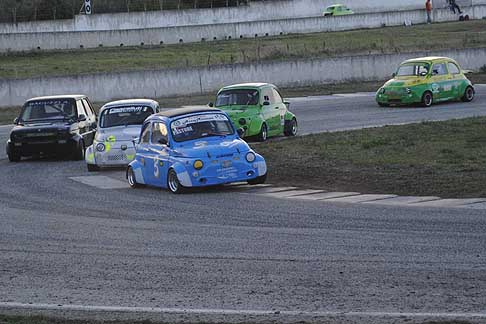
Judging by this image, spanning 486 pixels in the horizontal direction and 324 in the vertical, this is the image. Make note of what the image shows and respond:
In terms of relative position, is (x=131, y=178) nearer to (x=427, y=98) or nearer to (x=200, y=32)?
(x=427, y=98)

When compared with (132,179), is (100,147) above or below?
above

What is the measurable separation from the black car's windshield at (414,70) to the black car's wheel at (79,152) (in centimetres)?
1187

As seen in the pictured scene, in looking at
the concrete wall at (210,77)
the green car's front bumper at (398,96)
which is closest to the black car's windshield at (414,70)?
the green car's front bumper at (398,96)

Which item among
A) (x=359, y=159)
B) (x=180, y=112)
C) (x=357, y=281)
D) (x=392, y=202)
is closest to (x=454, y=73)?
(x=359, y=159)

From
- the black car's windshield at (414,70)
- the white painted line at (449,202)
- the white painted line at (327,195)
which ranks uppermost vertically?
the black car's windshield at (414,70)

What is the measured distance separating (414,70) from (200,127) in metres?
15.3

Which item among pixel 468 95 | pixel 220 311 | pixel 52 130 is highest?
pixel 52 130

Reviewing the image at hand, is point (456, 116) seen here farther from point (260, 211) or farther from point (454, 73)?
point (260, 211)

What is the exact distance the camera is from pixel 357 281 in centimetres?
1077

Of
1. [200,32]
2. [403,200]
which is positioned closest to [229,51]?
[200,32]

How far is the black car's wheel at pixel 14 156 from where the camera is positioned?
25.8 meters

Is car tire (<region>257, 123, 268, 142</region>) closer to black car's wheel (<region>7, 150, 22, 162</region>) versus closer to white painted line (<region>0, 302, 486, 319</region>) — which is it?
black car's wheel (<region>7, 150, 22, 162</region>)

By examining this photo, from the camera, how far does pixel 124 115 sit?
2453 cm

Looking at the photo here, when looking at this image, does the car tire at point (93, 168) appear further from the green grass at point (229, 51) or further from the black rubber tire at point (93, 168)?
the green grass at point (229, 51)
